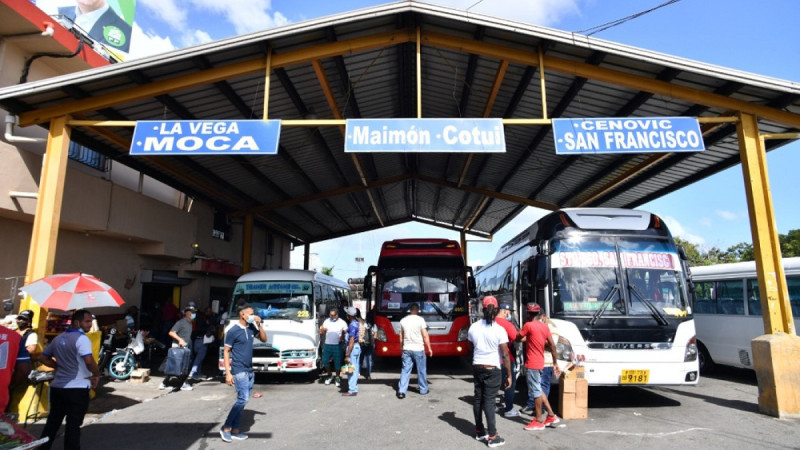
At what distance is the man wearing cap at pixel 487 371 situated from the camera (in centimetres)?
576

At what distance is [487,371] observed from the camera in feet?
19.4

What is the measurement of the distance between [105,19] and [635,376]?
22.3 meters

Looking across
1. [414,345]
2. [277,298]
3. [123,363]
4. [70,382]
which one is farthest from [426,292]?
[70,382]

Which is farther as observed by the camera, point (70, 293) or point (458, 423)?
point (458, 423)

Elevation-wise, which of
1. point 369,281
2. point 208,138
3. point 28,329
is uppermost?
point 208,138

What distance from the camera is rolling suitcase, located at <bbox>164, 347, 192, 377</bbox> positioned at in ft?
30.9

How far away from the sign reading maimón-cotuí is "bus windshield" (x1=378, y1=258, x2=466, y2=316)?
5.08 meters

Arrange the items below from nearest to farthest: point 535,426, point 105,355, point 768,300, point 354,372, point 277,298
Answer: point 535,426 < point 768,300 < point 354,372 < point 105,355 < point 277,298

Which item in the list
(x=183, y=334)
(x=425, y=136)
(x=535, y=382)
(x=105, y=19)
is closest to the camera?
(x=535, y=382)

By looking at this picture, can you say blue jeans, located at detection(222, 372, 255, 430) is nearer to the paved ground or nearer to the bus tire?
the paved ground

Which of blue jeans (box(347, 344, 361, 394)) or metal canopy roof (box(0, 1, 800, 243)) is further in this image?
blue jeans (box(347, 344, 361, 394))

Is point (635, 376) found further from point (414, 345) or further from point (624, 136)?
point (624, 136)

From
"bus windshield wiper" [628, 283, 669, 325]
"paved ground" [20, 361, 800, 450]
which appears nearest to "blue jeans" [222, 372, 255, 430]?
"paved ground" [20, 361, 800, 450]

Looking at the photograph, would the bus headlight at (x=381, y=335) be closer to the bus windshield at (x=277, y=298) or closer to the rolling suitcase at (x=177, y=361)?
the bus windshield at (x=277, y=298)
